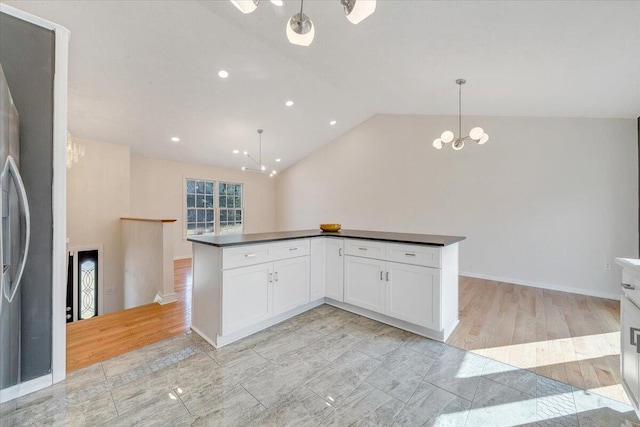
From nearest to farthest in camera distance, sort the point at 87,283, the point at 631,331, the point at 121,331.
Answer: the point at 631,331, the point at 121,331, the point at 87,283

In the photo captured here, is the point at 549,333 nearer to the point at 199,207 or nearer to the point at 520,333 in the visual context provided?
the point at 520,333

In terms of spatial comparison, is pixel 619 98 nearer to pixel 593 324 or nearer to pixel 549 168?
pixel 549 168

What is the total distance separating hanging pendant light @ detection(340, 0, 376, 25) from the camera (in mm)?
1163

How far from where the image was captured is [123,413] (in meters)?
1.55

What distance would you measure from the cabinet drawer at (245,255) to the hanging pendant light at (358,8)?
1.89m

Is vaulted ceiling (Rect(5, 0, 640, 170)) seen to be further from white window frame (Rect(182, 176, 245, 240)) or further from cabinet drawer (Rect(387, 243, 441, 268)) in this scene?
cabinet drawer (Rect(387, 243, 441, 268))

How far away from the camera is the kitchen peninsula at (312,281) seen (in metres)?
2.34

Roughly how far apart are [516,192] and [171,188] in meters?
7.26

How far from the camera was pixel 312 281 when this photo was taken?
3.08 m

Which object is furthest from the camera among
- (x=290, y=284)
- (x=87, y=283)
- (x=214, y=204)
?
(x=214, y=204)

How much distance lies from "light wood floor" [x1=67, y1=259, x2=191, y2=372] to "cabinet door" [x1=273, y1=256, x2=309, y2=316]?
0.97 meters

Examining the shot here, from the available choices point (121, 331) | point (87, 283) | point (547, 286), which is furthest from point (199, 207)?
point (547, 286)

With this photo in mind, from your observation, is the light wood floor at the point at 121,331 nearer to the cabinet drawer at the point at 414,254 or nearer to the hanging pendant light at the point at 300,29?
the cabinet drawer at the point at 414,254

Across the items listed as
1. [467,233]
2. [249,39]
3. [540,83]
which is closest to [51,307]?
[249,39]
